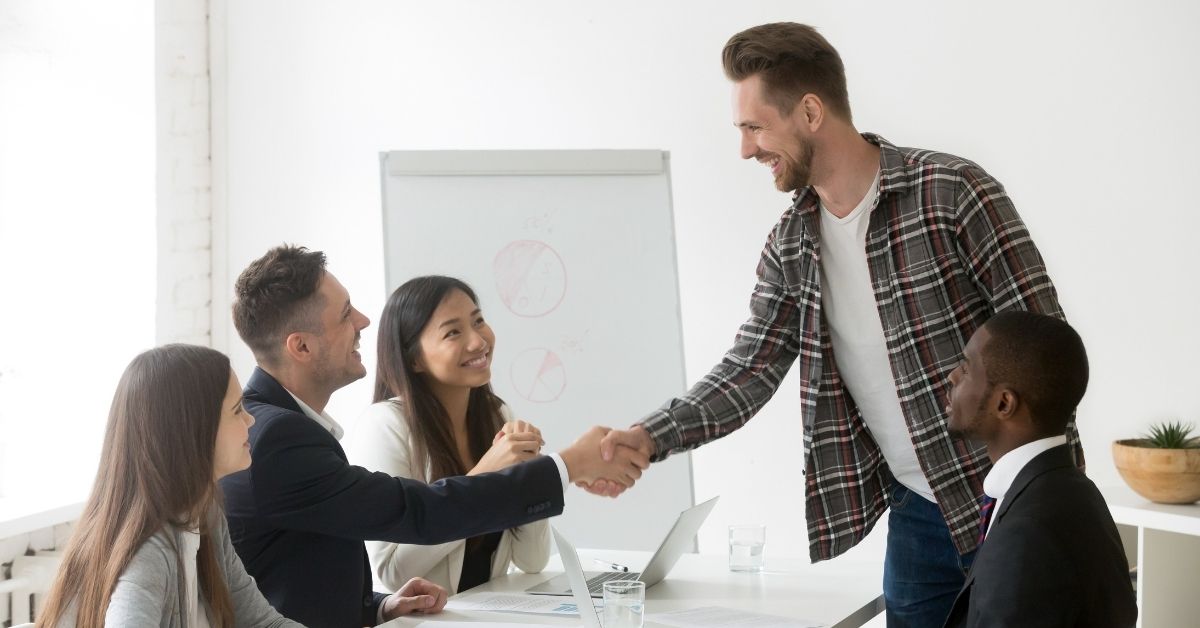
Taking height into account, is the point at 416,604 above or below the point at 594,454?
below

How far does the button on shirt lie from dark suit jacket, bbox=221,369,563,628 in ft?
2.38

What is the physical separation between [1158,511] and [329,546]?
5.46ft

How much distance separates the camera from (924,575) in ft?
6.20

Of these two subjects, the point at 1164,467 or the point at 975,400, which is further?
the point at 1164,467

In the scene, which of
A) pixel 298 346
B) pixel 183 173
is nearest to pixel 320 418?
pixel 298 346

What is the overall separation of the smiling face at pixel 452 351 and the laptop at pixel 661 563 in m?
0.51

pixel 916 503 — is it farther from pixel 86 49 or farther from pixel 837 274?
pixel 86 49

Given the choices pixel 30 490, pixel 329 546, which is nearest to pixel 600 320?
pixel 329 546

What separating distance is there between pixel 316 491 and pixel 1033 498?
104 cm

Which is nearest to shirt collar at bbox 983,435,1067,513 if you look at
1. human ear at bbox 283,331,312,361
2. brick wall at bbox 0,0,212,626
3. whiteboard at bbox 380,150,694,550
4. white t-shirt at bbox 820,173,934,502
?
white t-shirt at bbox 820,173,934,502

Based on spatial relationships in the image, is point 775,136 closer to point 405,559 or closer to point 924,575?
point 924,575

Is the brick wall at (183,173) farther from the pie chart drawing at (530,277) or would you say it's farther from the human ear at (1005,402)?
the human ear at (1005,402)

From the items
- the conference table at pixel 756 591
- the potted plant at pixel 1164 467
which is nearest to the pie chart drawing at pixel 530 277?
the conference table at pixel 756 591

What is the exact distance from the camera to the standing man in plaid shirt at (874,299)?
1.80 metres
